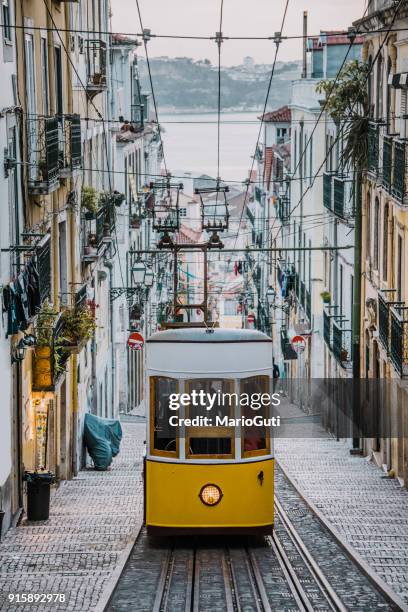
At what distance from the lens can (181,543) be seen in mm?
15656

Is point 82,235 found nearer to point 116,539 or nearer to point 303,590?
point 116,539

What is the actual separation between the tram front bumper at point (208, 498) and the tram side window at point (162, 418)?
0.20 metres

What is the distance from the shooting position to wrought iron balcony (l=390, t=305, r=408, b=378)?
2047 centimetres

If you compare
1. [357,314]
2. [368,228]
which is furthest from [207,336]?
[368,228]

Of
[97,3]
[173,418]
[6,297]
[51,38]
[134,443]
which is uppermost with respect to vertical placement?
[97,3]

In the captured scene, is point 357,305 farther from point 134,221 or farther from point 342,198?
point 134,221

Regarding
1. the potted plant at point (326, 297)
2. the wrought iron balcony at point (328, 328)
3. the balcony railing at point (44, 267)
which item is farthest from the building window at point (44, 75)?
the potted plant at point (326, 297)

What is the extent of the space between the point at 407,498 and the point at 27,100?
886cm

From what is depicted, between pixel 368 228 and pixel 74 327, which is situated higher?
pixel 368 228

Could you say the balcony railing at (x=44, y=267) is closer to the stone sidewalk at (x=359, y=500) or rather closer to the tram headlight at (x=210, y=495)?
the tram headlight at (x=210, y=495)

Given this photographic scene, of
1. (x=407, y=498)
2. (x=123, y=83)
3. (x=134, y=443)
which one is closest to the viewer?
(x=407, y=498)

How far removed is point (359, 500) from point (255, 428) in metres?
5.82

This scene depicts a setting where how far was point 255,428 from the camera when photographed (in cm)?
1520

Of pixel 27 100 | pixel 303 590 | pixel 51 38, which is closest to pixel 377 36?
pixel 51 38
